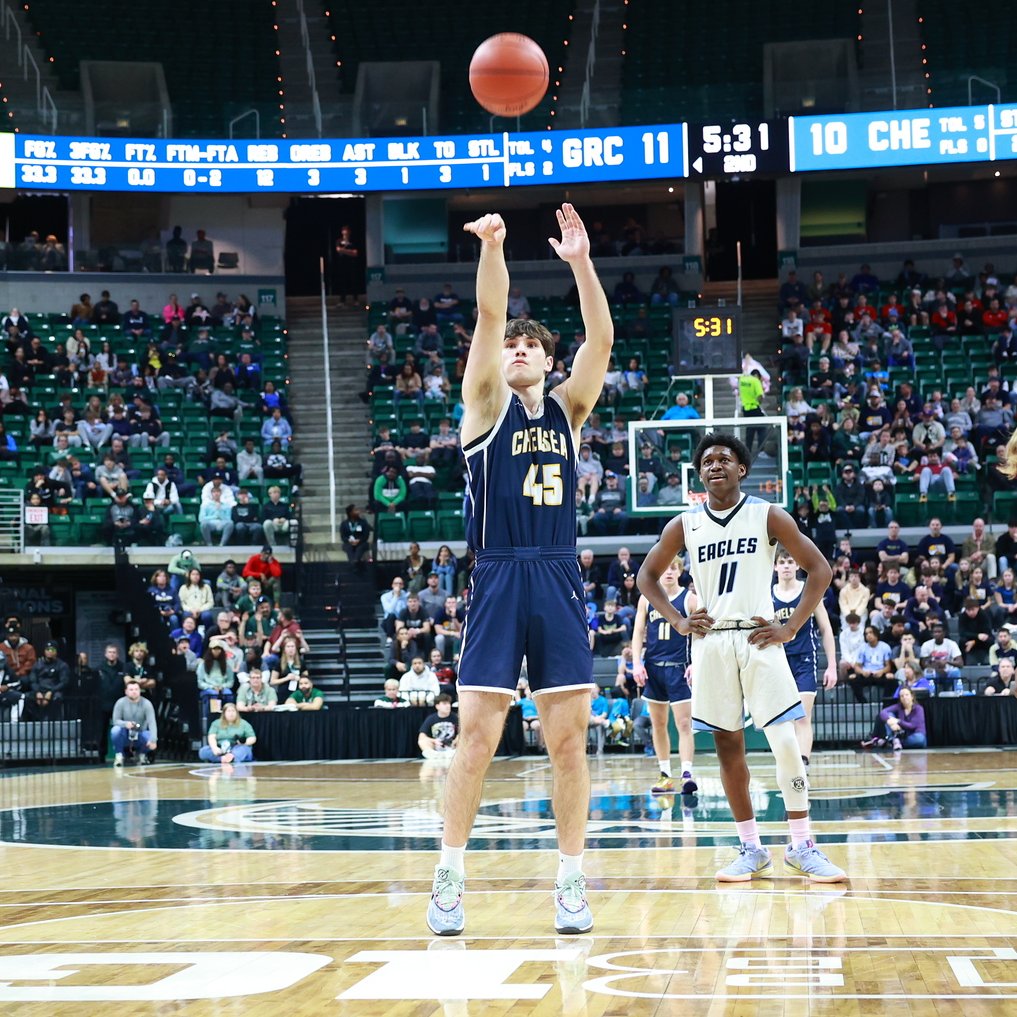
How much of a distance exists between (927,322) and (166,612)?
15062 mm

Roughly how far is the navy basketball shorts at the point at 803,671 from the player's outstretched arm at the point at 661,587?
3.84m

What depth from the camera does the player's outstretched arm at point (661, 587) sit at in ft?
26.0

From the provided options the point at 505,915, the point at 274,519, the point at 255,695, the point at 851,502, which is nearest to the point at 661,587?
the point at 505,915

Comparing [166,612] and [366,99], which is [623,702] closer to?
[166,612]

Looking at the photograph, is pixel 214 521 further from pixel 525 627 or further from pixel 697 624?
pixel 525 627

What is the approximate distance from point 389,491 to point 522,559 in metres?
19.7

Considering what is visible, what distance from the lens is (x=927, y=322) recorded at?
29375 millimetres

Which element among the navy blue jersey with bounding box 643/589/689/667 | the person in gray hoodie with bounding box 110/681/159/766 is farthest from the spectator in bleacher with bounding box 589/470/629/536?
the navy blue jersey with bounding box 643/589/689/667

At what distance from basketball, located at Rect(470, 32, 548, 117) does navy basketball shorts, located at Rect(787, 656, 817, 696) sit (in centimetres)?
451

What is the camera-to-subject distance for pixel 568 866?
628 cm

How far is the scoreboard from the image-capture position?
2927cm

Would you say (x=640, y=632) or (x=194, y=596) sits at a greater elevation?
(x=194, y=596)

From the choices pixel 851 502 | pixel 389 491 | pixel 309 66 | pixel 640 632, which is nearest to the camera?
pixel 640 632

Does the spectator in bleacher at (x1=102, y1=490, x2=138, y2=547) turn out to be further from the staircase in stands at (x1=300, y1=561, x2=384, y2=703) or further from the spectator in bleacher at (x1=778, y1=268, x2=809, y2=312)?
the spectator in bleacher at (x1=778, y1=268, x2=809, y2=312)
